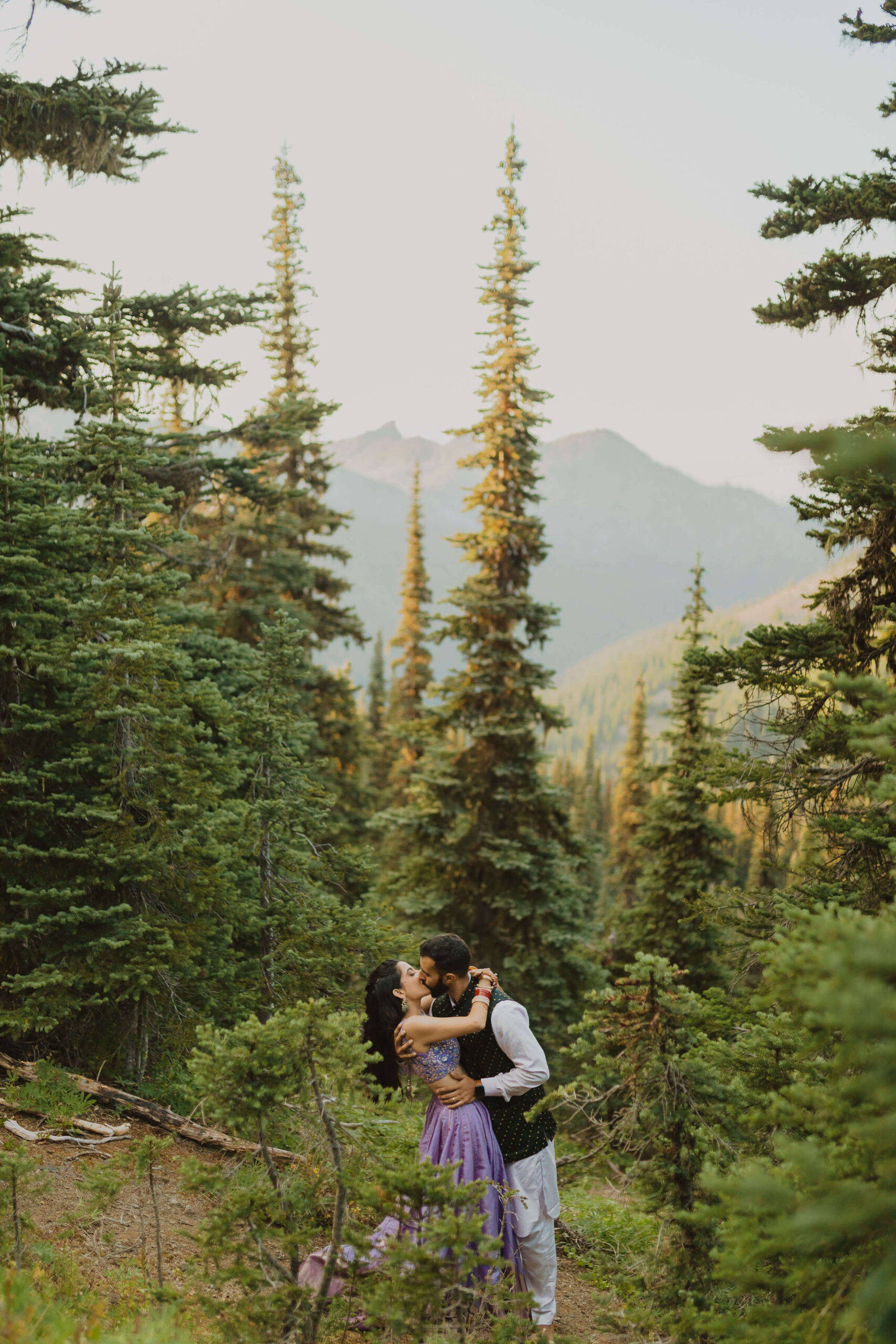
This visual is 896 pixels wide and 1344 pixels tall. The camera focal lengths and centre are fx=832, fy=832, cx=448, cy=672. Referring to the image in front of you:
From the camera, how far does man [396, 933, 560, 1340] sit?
4.69 m

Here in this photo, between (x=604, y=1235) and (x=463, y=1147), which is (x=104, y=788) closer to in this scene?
(x=463, y=1147)

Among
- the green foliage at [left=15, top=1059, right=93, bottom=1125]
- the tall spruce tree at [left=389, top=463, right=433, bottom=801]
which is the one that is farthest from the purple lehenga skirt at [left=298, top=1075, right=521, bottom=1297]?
the tall spruce tree at [left=389, top=463, right=433, bottom=801]

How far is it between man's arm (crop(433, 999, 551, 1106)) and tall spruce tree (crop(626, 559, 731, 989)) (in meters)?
15.2

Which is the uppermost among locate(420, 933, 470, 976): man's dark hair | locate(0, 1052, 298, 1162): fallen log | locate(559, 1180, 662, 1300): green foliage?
locate(420, 933, 470, 976): man's dark hair

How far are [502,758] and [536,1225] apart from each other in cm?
1399

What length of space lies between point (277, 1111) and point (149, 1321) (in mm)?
1011

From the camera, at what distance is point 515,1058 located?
15.6ft

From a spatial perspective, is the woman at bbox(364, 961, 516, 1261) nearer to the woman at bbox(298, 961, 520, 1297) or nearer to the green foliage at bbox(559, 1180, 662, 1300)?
the woman at bbox(298, 961, 520, 1297)

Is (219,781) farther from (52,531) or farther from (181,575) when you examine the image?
(52,531)

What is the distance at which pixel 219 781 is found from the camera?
9.40 meters

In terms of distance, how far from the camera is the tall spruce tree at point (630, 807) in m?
37.0

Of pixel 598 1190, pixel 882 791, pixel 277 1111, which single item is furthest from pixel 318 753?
pixel 882 791

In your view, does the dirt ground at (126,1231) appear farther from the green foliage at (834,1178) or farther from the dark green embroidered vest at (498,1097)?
the green foliage at (834,1178)

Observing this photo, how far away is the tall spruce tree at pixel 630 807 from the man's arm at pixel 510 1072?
1045 inches
